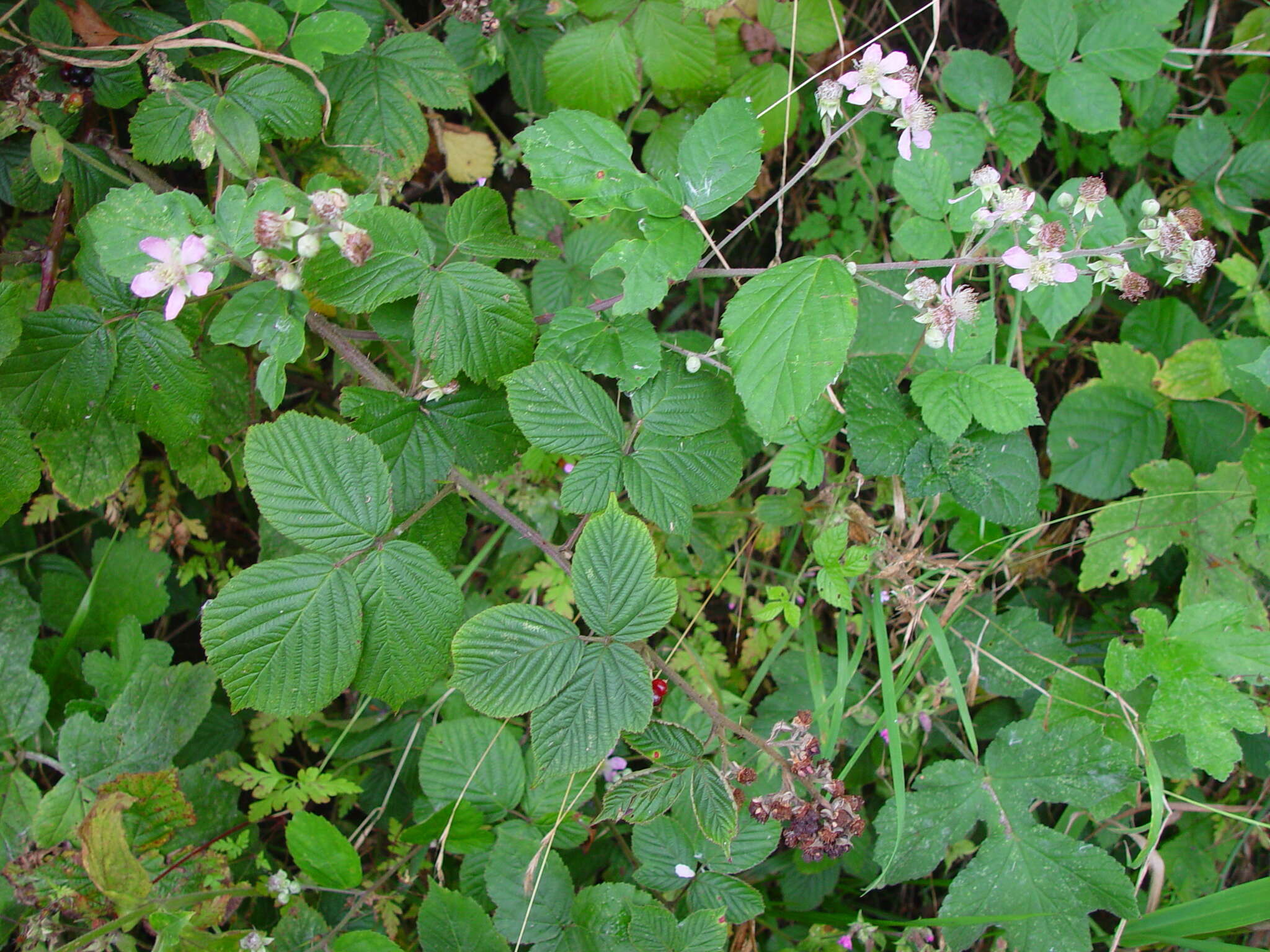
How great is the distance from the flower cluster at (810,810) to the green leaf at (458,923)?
0.67 meters

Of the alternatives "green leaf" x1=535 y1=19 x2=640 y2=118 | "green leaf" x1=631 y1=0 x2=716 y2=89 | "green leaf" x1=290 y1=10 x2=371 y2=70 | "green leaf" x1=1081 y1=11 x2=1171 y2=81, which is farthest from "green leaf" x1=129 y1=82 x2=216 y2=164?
"green leaf" x1=1081 y1=11 x2=1171 y2=81

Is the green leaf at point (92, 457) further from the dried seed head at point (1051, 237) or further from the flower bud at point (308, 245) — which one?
the dried seed head at point (1051, 237)

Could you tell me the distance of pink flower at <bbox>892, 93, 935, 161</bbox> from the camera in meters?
1.52

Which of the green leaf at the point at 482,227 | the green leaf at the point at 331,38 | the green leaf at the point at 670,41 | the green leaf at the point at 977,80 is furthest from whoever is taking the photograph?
the green leaf at the point at 977,80

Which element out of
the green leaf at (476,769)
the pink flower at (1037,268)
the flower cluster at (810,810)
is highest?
the pink flower at (1037,268)

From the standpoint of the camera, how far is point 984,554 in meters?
2.34

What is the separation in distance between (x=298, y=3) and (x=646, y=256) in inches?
38.9

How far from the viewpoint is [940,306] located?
5.05 feet

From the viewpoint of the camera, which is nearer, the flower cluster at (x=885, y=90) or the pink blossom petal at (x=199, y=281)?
the pink blossom petal at (x=199, y=281)

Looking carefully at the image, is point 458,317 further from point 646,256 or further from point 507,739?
point 507,739

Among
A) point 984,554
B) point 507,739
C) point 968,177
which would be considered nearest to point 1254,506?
point 984,554

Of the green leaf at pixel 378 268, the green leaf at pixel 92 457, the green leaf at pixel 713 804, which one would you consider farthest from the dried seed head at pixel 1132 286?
the green leaf at pixel 92 457

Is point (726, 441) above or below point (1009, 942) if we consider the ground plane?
above

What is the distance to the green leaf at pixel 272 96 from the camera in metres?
1.79
